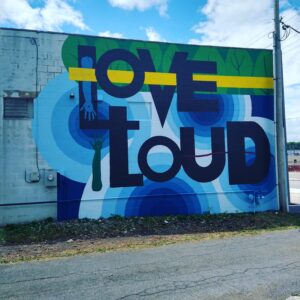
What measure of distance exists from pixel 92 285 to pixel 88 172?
22.1 feet

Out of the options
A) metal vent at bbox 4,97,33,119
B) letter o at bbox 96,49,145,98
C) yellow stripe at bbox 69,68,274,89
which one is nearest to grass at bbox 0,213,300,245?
metal vent at bbox 4,97,33,119

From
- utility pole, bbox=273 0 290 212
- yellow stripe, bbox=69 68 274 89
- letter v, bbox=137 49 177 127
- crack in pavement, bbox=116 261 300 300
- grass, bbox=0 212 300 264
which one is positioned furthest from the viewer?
utility pole, bbox=273 0 290 212

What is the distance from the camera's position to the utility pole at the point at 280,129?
14055mm

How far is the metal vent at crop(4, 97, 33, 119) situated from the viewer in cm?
1214

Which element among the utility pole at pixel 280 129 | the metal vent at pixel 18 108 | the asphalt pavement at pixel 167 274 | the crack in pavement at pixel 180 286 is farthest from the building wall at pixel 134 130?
the crack in pavement at pixel 180 286

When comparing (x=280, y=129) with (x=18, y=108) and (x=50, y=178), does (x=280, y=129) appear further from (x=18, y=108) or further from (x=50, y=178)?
(x=18, y=108)

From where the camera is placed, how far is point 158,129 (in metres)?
13.3

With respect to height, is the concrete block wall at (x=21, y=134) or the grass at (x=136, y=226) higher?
the concrete block wall at (x=21, y=134)

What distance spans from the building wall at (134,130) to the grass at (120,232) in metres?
0.65

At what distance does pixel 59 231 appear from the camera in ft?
36.6

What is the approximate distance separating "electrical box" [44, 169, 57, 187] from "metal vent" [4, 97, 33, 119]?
1900mm

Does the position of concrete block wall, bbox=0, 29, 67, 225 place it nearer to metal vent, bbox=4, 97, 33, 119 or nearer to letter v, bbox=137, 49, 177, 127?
metal vent, bbox=4, 97, 33, 119

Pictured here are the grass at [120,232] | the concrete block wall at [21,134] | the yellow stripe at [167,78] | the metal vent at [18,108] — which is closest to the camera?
the grass at [120,232]

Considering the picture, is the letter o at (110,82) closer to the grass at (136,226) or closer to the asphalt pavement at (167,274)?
the grass at (136,226)
